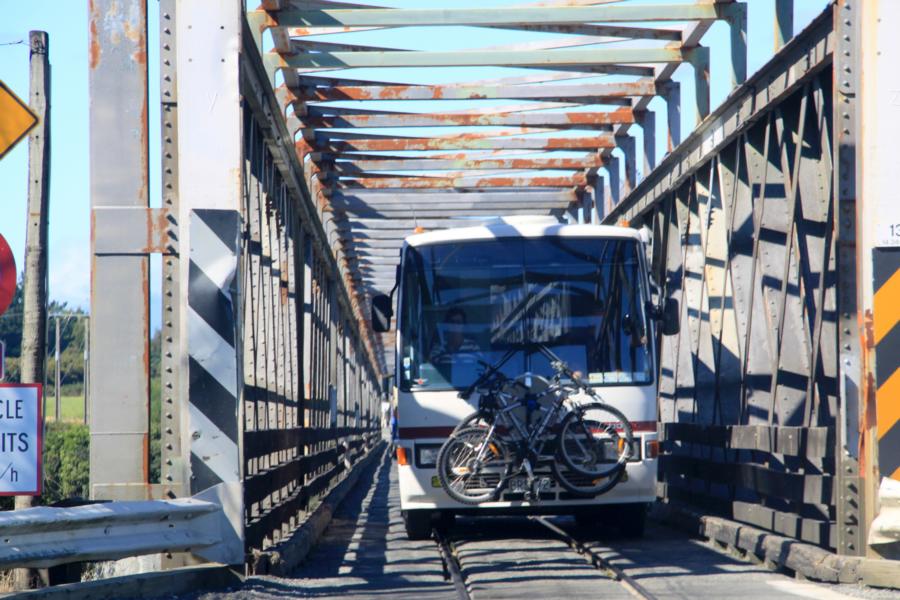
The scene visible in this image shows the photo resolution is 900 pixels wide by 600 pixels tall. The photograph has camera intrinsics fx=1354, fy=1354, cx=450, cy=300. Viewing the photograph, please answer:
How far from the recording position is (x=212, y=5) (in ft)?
26.7

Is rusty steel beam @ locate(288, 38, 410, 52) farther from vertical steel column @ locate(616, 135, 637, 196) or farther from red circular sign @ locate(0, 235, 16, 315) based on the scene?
red circular sign @ locate(0, 235, 16, 315)

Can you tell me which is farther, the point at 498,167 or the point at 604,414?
the point at 498,167

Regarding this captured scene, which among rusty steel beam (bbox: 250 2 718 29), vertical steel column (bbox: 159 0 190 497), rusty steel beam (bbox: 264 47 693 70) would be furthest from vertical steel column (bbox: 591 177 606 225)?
vertical steel column (bbox: 159 0 190 497)

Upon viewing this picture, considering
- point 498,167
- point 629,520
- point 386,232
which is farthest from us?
point 386,232

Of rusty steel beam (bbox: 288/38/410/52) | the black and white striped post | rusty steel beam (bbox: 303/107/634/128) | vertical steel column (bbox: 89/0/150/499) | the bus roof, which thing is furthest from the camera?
rusty steel beam (bbox: 303/107/634/128)

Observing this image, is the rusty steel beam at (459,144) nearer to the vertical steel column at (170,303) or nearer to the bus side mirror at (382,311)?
the bus side mirror at (382,311)

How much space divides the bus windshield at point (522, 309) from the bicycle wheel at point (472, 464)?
770 millimetres

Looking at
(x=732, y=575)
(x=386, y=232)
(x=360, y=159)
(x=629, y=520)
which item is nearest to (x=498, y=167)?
(x=360, y=159)

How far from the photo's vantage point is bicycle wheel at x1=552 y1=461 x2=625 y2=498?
11.2m

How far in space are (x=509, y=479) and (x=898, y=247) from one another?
4.18 metres

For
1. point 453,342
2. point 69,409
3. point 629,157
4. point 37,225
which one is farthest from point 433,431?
point 69,409

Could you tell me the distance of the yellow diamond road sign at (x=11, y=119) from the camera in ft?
21.0

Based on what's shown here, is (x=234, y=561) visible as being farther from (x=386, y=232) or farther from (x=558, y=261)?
(x=386, y=232)

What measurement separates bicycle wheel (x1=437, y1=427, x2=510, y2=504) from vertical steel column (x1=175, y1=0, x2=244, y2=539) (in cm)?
330
